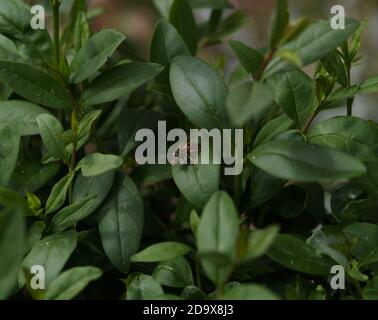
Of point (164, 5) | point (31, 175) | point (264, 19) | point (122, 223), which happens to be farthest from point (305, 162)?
point (264, 19)

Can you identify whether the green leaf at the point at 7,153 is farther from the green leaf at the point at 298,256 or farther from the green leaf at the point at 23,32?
the green leaf at the point at 298,256

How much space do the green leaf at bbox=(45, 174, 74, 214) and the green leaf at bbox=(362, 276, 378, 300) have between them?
0.95 feet

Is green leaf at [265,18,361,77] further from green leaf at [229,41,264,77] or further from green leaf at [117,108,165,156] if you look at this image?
green leaf at [117,108,165,156]

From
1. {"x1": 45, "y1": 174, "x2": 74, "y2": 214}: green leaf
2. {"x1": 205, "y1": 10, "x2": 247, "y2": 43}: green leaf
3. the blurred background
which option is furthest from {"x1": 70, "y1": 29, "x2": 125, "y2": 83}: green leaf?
the blurred background

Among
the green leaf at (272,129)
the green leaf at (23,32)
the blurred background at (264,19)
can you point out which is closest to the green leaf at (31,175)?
the green leaf at (23,32)

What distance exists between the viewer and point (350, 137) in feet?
2.16

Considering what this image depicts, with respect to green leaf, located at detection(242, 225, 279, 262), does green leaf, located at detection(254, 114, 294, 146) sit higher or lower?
higher

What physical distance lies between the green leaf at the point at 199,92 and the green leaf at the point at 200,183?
0.15ft

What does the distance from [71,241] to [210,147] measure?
0.16 meters

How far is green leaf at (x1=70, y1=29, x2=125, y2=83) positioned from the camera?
2.24 feet

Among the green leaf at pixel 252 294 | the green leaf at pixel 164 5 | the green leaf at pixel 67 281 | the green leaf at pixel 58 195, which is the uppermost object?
the green leaf at pixel 164 5

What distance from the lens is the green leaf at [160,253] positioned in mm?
598
